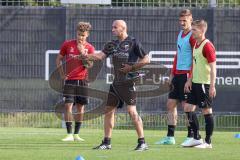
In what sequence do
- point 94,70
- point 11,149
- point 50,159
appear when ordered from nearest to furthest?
point 50,159
point 11,149
point 94,70

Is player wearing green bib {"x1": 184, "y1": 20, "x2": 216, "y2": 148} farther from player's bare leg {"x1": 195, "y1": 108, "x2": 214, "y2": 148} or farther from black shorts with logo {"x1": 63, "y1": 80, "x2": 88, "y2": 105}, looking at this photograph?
black shorts with logo {"x1": 63, "y1": 80, "x2": 88, "y2": 105}

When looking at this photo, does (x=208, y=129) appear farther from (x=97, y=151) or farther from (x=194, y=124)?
(x=97, y=151)

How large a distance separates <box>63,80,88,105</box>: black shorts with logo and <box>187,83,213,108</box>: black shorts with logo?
2.52m

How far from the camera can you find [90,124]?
19.0 m

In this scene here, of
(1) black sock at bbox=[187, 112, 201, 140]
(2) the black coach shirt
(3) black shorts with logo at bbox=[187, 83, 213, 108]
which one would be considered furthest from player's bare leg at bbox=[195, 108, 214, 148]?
(2) the black coach shirt

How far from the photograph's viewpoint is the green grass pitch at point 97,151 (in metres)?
10.9

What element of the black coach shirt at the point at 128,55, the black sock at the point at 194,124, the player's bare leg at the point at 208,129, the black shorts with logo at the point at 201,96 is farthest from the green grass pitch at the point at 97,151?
the black coach shirt at the point at 128,55

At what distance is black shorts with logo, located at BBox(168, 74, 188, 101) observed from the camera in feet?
45.0

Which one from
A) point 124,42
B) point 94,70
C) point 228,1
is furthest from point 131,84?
point 228,1

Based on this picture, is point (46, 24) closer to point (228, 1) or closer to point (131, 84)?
point (228, 1)

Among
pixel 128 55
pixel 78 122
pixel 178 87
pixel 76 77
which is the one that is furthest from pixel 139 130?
pixel 76 77

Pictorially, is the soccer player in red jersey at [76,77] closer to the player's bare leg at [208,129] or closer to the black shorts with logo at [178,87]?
the black shorts with logo at [178,87]

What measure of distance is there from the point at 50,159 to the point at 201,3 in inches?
372

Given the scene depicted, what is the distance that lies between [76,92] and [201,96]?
2.87m
